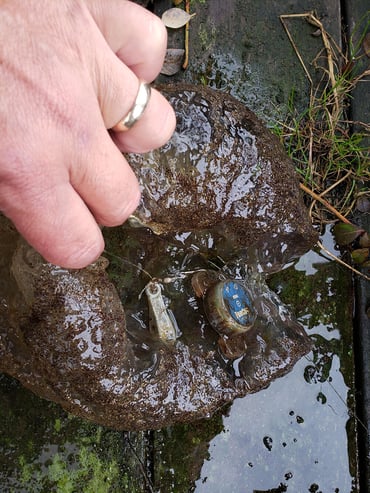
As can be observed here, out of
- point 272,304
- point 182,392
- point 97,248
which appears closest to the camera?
point 97,248

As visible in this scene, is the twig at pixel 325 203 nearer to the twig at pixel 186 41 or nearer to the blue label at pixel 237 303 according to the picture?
the blue label at pixel 237 303

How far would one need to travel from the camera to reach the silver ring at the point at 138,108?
5.09ft

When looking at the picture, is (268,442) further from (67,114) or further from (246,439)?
(67,114)

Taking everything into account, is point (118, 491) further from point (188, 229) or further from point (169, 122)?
point (169, 122)

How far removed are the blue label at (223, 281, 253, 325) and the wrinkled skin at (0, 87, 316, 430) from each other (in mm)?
154

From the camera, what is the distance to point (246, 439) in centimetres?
304

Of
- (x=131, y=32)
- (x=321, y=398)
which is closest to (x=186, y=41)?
(x=131, y=32)

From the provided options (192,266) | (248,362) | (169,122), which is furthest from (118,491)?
(169,122)

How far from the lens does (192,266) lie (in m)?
2.92

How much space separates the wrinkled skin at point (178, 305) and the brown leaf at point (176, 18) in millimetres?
790

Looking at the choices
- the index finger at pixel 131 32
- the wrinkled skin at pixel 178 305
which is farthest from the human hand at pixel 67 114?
the wrinkled skin at pixel 178 305

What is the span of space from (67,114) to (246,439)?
222 centimetres

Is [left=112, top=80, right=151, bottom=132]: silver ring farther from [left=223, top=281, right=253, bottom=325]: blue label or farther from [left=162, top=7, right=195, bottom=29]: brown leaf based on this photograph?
[left=162, top=7, right=195, bottom=29]: brown leaf

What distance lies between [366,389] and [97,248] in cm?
226
